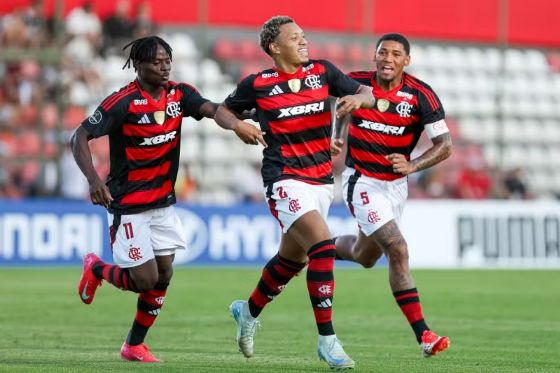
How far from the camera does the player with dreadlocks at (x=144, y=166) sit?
9.13 meters

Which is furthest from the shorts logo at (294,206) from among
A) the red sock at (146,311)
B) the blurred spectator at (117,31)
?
the blurred spectator at (117,31)

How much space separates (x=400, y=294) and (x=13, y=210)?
1218 cm

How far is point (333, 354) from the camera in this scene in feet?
27.3

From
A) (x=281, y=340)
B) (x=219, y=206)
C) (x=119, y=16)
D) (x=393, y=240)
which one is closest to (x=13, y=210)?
(x=219, y=206)

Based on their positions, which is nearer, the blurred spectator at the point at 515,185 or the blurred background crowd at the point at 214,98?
the blurred background crowd at the point at 214,98

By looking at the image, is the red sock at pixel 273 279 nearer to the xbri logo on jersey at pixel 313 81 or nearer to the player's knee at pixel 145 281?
the player's knee at pixel 145 281

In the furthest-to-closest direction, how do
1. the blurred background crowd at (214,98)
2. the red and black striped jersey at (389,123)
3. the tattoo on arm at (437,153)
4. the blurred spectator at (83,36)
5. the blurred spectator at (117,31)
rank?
the blurred spectator at (117,31) < the blurred spectator at (83,36) < the blurred background crowd at (214,98) < the red and black striped jersey at (389,123) < the tattoo on arm at (437,153)

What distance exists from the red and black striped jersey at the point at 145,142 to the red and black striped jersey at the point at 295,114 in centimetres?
46

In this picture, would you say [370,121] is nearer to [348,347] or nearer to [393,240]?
[393,240]

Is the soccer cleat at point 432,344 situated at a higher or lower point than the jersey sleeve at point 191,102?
lower

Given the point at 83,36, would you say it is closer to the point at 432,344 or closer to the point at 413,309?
the point at 413,309

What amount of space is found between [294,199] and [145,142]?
4.38ft

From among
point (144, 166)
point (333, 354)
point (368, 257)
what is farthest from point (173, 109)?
point (368, 257)

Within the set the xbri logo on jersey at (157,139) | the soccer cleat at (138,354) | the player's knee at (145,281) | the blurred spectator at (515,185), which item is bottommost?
the blurred spectator at (515,185)
